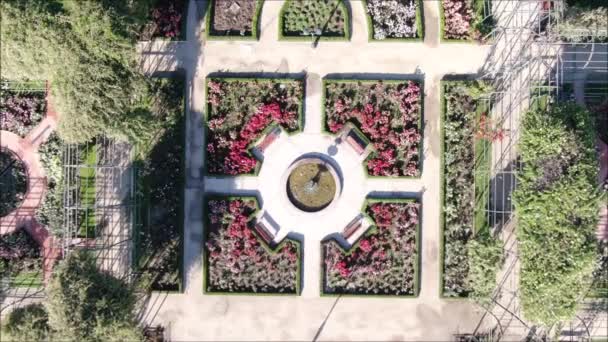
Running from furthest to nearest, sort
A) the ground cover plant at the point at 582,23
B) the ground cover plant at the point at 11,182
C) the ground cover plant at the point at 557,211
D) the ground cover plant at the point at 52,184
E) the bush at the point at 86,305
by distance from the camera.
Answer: the ground cover plant at the point at 11,182 → the ground cover plant at the point at 52,184 → the ground cover plant at the point at 582,23 → the ground cover plant at the point at 557,211 → the bush at the point at 86,305

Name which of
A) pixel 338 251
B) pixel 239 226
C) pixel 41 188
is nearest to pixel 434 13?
pixel 338 251

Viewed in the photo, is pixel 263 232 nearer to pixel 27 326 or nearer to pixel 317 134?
pixel 317 134

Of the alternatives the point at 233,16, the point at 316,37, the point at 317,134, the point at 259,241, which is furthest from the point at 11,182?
the point at 316,37

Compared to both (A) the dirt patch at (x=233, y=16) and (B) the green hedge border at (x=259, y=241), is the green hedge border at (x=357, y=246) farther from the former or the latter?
(A) the dirt patch at (x=233, y=16)

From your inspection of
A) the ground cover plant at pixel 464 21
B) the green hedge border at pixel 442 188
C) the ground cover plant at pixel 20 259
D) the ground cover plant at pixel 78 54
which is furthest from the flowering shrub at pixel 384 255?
the ground cover plant at pixel 20 259

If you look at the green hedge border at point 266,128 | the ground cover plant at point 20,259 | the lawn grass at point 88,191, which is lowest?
the ground cover plant at point 20,259

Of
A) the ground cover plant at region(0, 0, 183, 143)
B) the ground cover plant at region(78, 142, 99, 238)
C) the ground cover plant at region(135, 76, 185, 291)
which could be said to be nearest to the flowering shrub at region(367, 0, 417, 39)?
the ground cover plant at region(135, 76, 185, 291)
